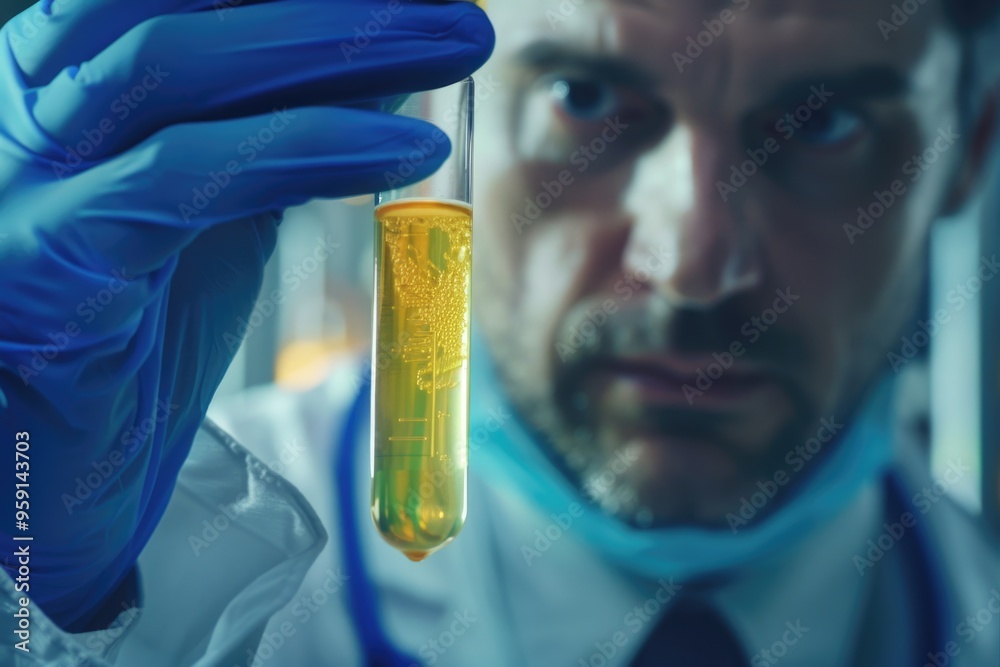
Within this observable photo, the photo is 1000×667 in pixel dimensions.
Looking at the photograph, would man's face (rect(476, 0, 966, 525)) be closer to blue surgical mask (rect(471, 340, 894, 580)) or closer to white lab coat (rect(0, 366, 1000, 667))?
blue surgical mask (rect(471, 340, 894, 580))

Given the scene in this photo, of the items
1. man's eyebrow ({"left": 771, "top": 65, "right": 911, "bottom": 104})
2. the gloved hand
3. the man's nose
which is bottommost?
the man's nose

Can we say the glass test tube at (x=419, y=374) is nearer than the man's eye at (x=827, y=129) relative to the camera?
Yes

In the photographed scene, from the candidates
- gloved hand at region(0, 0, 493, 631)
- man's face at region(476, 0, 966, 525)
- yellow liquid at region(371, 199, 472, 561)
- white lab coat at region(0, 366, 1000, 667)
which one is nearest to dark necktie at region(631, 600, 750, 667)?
white lab coat at region(0, 366, 1000, 667)

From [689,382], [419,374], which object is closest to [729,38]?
[689,382]

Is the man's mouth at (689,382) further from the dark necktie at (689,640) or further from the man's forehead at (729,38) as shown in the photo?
the man's forehead at (729,38)

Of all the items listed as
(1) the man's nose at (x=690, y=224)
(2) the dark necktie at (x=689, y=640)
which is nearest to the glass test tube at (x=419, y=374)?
(1) the man's nose at (x=690, y=224)

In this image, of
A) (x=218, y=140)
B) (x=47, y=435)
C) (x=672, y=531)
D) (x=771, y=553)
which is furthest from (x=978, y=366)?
(x=47, y=435)

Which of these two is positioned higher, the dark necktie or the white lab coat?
the white lab coat

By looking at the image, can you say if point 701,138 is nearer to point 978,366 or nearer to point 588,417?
point 588,417
